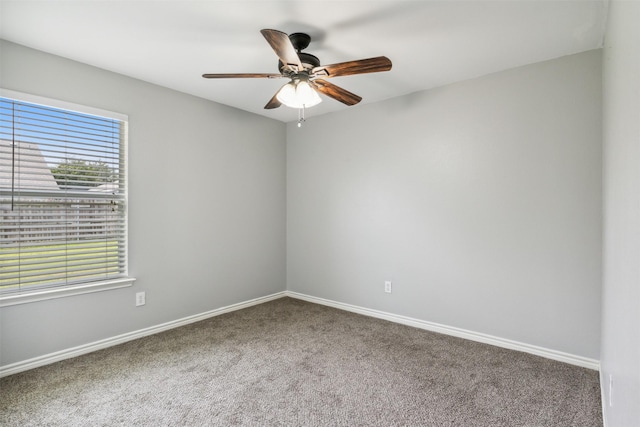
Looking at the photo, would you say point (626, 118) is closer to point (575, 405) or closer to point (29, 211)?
point (575, 405)

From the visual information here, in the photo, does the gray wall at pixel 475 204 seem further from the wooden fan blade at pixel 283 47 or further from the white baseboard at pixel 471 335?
the wooden fan blade at pixel 283 47

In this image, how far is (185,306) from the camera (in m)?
3.33

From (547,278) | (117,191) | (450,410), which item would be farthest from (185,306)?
(547,278)

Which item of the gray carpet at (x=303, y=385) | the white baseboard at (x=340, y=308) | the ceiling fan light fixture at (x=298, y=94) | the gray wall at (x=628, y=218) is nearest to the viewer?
the gray wall at (x=628, y=218)

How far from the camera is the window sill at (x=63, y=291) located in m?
2.29

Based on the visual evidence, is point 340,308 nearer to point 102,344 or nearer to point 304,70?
point 102,344

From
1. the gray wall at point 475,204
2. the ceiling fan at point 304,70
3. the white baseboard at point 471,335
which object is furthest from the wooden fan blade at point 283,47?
the white baseboard at point 471,335

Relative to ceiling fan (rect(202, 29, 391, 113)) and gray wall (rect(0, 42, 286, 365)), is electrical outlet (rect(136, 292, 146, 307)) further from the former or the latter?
ceiling fan (rect(202, 29, 391, 113))

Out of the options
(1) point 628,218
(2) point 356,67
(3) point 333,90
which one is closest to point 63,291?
(3) point 333,90

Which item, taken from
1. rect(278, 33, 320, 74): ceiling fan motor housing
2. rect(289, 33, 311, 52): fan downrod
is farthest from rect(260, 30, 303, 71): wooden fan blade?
rect(289, 33, 311, 52): fan downrod

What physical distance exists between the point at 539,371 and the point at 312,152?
3.12 meters

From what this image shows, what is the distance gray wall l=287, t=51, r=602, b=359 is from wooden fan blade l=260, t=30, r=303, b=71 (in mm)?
1718

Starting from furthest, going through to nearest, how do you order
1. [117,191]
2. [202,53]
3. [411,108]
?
[411,108] → [117,191] → [202,53]

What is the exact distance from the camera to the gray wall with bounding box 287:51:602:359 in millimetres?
2445
